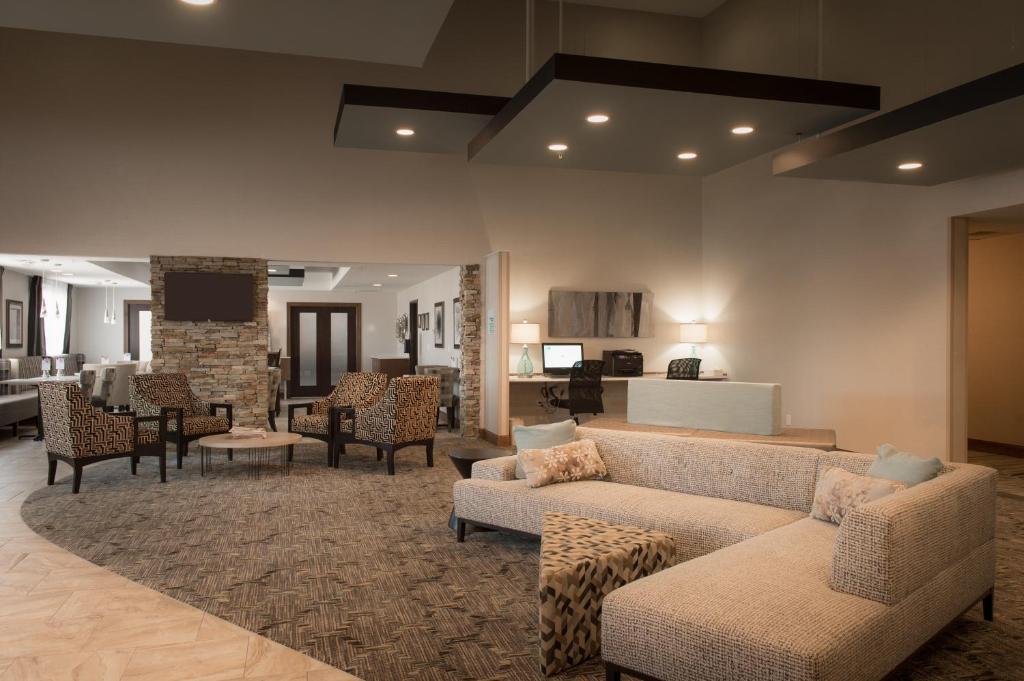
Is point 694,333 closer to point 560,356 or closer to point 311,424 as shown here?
point 560,356

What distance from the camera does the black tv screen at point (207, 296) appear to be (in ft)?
30.6

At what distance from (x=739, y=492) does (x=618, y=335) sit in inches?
242

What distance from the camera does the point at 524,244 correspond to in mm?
10305

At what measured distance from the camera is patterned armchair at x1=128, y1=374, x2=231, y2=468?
7894mm

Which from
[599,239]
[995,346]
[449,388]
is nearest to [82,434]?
[449,388]

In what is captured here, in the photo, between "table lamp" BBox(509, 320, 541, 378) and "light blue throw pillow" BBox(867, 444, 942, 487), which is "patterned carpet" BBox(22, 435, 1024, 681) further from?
"table lamp" BBox(509, 320, 541, 378)

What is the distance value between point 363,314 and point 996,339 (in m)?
12.3

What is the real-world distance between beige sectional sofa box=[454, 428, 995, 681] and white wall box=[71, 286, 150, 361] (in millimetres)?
15209

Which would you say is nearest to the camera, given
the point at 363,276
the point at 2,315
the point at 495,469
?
the point at 495,469

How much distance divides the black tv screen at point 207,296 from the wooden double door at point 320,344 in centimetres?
794

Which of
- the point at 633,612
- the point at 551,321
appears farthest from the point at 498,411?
the point at 633,612

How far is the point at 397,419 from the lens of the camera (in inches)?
304

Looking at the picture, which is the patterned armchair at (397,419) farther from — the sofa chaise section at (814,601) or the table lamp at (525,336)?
the sofa chaise section at (814,601)

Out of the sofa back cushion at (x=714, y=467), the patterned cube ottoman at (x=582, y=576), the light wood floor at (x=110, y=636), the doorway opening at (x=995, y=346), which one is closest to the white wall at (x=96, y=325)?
the light wood floor at (x=110, y=636)
